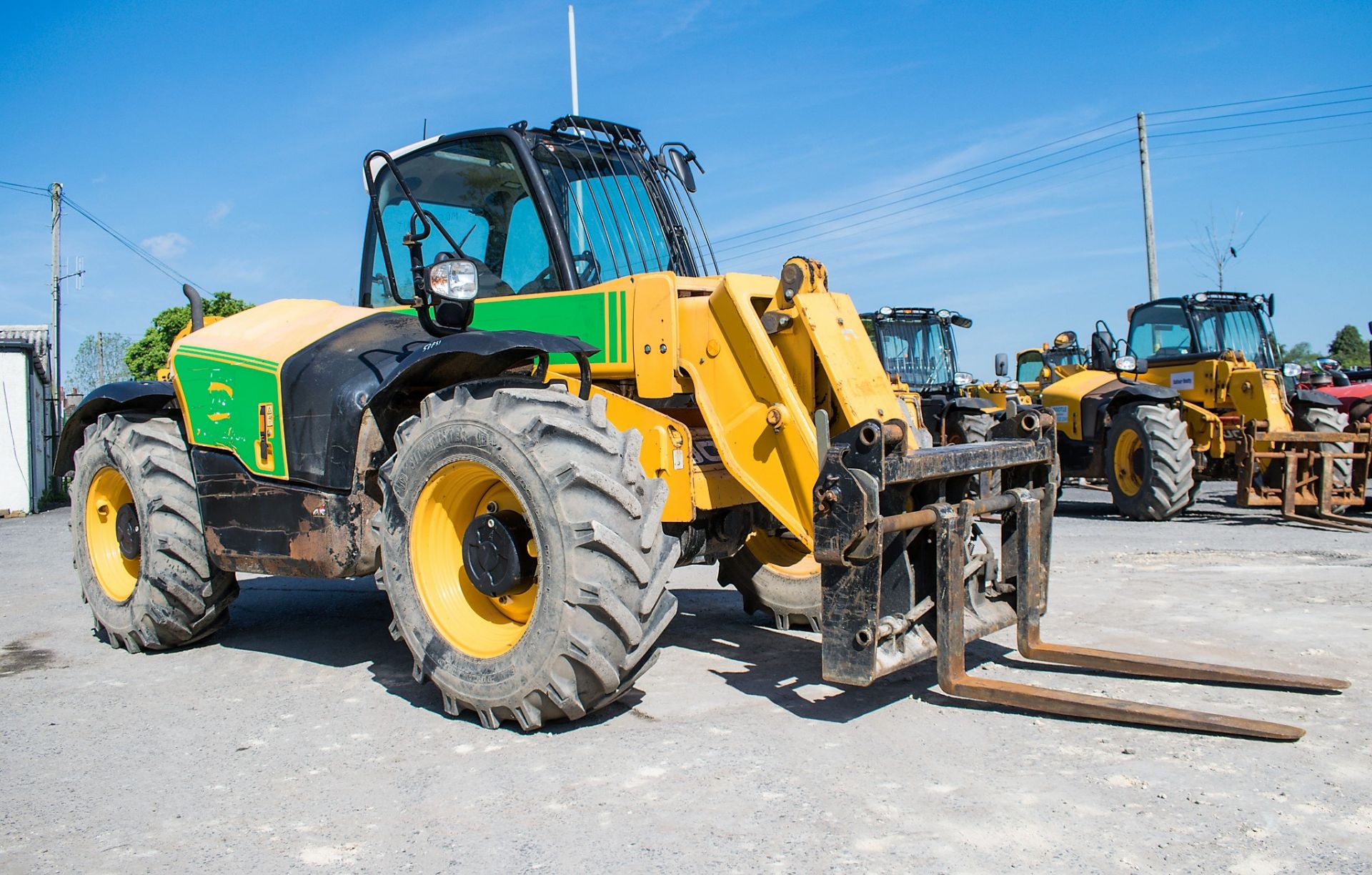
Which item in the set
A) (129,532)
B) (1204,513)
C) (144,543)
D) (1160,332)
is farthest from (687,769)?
(1160,332)

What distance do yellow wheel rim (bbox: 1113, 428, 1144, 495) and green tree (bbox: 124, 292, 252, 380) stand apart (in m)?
23.4

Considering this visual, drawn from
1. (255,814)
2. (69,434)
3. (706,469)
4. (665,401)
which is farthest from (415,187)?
(255,814)

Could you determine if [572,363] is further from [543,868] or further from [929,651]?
[543,868]

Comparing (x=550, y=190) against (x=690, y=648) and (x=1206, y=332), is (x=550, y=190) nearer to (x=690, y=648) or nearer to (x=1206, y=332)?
(x=690, y=648)

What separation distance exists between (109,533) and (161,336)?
27592 mm

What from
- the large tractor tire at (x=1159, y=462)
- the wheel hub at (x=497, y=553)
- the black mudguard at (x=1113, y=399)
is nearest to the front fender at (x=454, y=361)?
the wheel hub at (x=497, y=553)

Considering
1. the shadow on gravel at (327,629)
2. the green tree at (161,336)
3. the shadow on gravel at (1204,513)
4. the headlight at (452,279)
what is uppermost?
the green tree at (161,336)

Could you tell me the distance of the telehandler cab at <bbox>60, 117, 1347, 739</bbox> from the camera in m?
4.06

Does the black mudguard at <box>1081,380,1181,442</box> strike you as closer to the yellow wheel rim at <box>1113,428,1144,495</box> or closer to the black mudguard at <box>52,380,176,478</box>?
the yellow wheel rim at <box>1113,428,1144,495</box>

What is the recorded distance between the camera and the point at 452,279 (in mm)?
4820

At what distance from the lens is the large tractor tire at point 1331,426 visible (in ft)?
41.0

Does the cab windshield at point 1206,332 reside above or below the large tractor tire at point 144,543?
above

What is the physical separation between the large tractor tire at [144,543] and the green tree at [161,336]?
2385cm

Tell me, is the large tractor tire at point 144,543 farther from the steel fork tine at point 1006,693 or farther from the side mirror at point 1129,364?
the side mirror at point 1129,364
